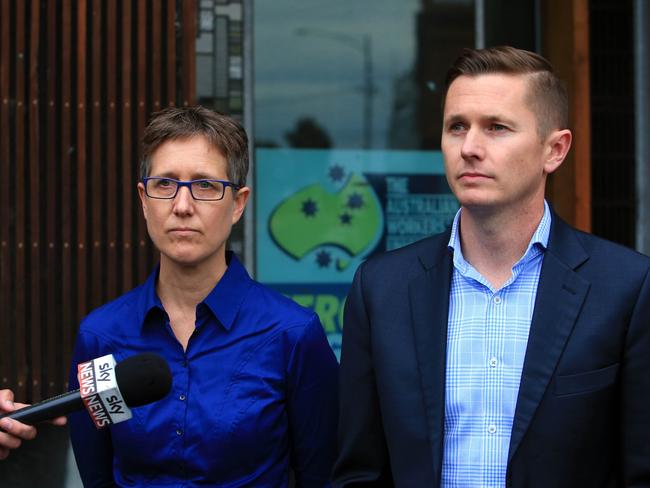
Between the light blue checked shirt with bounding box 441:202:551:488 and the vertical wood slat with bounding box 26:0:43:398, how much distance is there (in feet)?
12.4

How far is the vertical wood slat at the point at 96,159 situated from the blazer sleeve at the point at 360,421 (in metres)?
3.43

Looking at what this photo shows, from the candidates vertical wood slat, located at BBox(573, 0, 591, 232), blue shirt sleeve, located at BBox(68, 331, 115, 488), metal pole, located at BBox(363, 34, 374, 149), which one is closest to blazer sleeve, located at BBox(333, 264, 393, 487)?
blue shirt sleeve, located at BBox(68, 331, 115, 488)

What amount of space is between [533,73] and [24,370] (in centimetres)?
415

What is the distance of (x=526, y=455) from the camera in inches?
106

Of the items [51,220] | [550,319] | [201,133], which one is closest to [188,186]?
[201,133]

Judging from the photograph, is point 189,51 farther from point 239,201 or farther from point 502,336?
point 502,336

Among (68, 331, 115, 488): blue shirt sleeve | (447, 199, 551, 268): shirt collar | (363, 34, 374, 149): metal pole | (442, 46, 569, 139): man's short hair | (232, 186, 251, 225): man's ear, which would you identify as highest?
(363, 34, 374, 149): metal pole

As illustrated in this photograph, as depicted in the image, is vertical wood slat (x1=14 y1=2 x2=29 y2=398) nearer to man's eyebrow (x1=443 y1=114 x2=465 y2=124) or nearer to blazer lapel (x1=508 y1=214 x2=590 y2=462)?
man's eyebrow (x1=443 y1=114 x2=465 y2=124)

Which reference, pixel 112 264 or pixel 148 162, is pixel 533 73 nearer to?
pixel 148 162

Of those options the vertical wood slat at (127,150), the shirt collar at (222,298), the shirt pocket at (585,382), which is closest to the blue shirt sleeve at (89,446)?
the shirt collar at (222,298)

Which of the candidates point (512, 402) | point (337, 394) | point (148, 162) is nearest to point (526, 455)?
point (512, 402)

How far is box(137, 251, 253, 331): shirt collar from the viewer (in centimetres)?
324

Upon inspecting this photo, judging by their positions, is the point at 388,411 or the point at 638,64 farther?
the point at 638,64

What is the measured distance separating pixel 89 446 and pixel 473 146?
1.58 meters
